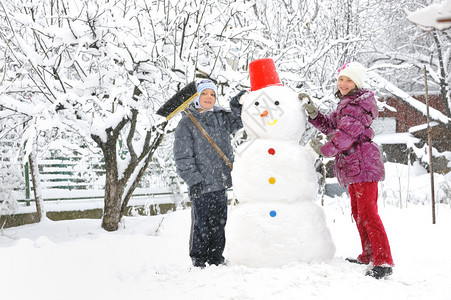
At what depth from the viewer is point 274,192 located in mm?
3078

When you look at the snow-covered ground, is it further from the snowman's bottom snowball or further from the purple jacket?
the purple jacket

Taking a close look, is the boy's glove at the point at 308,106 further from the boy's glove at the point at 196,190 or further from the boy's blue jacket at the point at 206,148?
the boy's glove at the point at 196,190

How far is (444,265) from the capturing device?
350 centimetres

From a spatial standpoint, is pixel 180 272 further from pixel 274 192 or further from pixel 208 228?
pixel 274 192

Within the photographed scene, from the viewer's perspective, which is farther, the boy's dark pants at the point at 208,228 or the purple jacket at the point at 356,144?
the boy's dark pants at the point at 208,228

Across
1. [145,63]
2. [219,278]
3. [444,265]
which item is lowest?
[444,265]

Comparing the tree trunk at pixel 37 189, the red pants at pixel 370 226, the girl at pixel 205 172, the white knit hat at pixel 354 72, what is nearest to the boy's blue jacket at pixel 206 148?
the girl at pixel 205 172

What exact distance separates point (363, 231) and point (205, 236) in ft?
4.24

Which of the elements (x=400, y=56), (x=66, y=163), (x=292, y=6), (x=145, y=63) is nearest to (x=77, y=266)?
(x=145, y=63)

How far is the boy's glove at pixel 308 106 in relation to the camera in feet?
10.6

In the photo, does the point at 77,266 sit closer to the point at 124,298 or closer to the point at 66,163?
the point at 124,298

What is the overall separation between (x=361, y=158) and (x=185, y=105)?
1505 millimetres

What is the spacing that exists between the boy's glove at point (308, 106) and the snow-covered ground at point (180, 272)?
1.14m

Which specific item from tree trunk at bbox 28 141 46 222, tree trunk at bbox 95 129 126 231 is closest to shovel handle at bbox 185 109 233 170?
tree trunk at bbox 95 129 126 231
